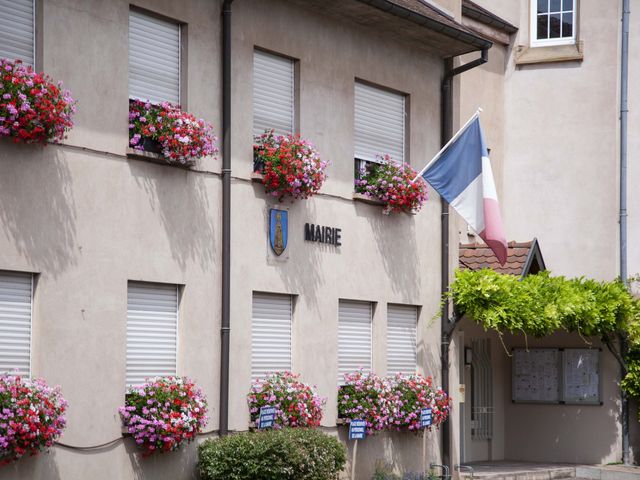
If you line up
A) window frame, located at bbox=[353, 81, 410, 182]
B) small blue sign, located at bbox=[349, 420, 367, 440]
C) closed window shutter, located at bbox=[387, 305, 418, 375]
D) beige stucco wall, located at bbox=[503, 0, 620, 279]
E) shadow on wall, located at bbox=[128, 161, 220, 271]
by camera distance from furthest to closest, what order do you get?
beige stucco wall, located at bbox=[503, 0, 620, 279] < closed window shutter, located at bbox=[387, 305, 418, 375] < window frame, located at bbox=[353, 81, 410, 182] < small blue sign, located at bbox=[349, 420, 367, 440] < shadow on wall, located at bbox=[128, 161, 220, 271]

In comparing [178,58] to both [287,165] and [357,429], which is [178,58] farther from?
[357,429]

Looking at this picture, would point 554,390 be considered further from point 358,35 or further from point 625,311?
point 358,35

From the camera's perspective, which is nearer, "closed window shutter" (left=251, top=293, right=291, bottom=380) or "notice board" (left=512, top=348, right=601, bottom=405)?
"closed window shutter" (left=251, top=293, right=291, bottom=380)

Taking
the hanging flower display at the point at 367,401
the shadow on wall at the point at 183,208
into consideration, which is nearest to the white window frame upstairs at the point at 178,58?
the shadow on wall at the point at 183,208

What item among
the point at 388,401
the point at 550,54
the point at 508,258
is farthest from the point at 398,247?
the point at 550,54

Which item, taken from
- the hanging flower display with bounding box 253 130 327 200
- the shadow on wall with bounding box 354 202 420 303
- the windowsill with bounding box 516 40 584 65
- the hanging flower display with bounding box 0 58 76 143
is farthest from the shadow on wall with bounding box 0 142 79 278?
the windowsill with bounding box 516 40 584 65

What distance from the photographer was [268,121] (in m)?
15.2

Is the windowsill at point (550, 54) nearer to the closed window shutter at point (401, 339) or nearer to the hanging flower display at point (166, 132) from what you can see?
the closed window shutter at point (401, 339)

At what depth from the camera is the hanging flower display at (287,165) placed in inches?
573

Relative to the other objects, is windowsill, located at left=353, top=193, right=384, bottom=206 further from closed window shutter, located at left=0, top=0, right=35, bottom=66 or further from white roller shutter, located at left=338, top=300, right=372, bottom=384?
closed window shutter, located at left=0, top=0, right=35, bottom=66

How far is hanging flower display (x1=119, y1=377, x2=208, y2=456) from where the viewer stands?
1261 centimetres

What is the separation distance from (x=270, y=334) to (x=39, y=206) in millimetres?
4067

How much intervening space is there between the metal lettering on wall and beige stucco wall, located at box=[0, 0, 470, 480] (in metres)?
0.12

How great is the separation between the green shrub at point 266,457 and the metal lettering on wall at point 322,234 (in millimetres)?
2900
